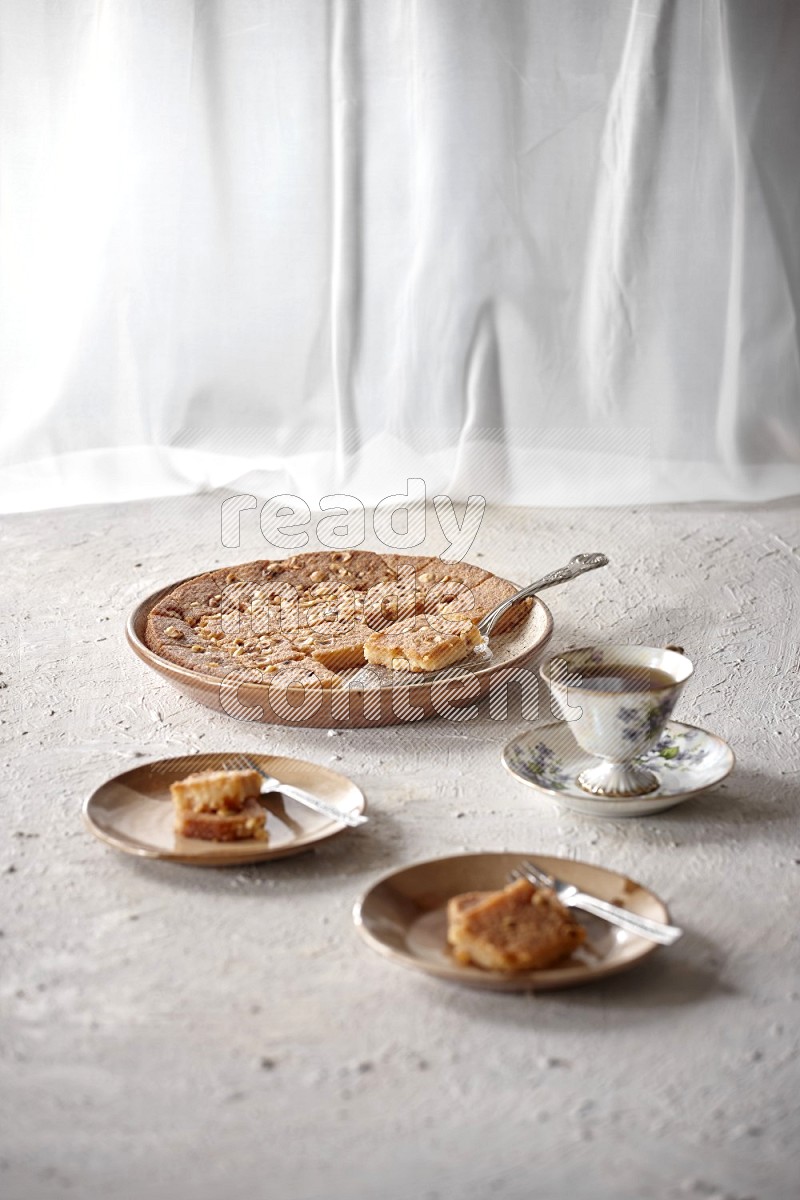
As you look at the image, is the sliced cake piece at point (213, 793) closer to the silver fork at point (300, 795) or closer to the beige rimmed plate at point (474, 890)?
the silver fork at point (300, 795)

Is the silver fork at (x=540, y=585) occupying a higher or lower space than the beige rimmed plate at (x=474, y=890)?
higher

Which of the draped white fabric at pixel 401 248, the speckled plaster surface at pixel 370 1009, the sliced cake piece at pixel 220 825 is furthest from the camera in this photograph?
the draped white fabric at pixel 401 248

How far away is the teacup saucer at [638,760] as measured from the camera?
1239 millimetres

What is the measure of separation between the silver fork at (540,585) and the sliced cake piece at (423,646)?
0.13 ft

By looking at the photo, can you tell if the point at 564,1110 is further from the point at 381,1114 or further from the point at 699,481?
the point at 699,481

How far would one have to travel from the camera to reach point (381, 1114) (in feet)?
2.91

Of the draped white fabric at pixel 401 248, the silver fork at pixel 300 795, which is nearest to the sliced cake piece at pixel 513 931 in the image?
the silver fork at pixel 300 795

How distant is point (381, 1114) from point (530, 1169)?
0.34 feet

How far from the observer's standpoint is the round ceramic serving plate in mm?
1458

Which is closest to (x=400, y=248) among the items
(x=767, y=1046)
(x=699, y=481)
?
(x=699, y=481)

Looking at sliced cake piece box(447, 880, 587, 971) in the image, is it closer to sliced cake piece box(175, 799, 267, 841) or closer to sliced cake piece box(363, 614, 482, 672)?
sliced cake piece box(175, 799, 267, 841)

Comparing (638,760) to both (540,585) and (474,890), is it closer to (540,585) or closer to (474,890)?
(474,890)

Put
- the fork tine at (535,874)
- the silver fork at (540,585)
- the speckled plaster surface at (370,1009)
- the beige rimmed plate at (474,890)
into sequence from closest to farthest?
the speckled plaster surface at (370,1009), the beige rimmed plate at (474,890), the fork tine at (535,874), the silver fork at (540,585)

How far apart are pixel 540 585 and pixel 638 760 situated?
429mm
